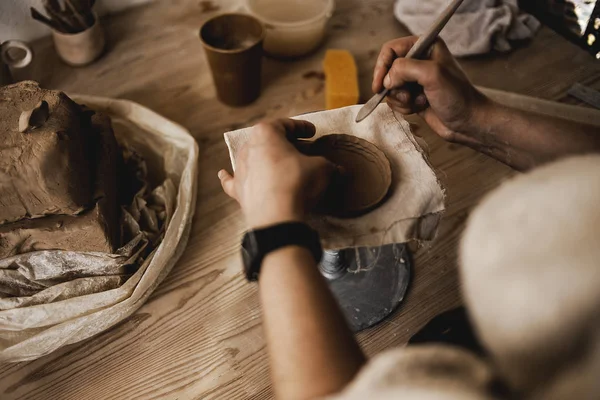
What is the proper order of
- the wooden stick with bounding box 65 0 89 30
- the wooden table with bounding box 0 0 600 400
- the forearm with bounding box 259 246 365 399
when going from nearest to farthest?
the forearm with bounding box 259 246 365 399
the wooden table with bounding box 0 0 600 400
the wooden stick with bounding box 65 0 89 30

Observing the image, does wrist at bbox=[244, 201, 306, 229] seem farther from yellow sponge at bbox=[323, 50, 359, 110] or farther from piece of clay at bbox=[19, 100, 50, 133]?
yellow sponge at bbox=[323, 50, 359, 110]

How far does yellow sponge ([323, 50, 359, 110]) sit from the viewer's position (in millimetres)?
1539

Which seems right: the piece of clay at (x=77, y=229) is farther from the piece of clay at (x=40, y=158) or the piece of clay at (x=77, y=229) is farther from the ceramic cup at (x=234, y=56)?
the ceramic cup at (x=234, y=56)

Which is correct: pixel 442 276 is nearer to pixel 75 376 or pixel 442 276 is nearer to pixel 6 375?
pixel 75 376

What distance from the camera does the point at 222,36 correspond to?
162 cm

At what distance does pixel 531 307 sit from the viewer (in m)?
0.39

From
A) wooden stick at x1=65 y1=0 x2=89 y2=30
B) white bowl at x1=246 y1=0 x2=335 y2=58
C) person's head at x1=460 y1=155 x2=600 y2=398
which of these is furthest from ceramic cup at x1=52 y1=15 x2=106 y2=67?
person's head at x1=460 y1=155 x2=600 y2=398

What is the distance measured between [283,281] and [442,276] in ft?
2.44

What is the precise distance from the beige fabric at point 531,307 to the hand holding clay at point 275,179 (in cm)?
37

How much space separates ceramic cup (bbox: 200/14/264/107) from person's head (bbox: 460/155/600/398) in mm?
1174

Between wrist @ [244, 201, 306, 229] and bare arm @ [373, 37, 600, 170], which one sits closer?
wrist @ [244, 201, 306, 229]

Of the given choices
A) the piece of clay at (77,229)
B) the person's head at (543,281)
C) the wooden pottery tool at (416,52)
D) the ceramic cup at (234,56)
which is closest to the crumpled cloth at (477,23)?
the ceramic cup at (234,56)

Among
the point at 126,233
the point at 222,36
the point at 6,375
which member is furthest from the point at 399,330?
the point at 222,36

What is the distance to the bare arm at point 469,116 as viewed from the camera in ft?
3.13
